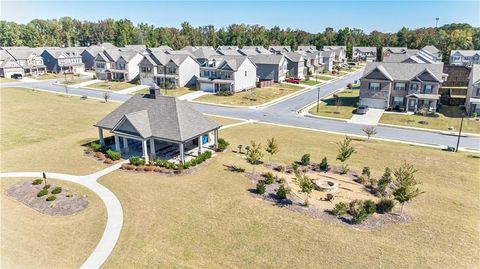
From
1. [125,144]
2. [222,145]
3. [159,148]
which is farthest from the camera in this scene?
[222,145]

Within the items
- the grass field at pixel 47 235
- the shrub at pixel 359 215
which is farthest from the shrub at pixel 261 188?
the grass field at pixel 47 235

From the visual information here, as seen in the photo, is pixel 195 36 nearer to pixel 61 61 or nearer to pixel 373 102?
pixel 61 61

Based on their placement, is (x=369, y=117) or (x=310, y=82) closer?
(x=369, y=117)

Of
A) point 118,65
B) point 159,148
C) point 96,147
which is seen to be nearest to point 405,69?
point 159,148

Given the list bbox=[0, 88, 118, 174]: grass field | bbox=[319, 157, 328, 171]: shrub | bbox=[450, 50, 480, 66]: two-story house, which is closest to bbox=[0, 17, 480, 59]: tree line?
bbox=[450, 50, 480, 66]: two-story house

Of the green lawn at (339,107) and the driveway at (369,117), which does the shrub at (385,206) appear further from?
the green lawn at (339,107)

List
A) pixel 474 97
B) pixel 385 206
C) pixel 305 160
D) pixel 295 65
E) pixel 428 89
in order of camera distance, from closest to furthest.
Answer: pixel 385 206 < pixel 305 160 < pixel 474 97 < pixel 428 89 < pixel 295 65
